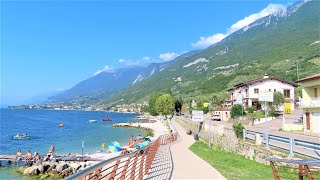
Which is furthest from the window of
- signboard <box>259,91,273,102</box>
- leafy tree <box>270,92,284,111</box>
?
signboard <box>259,91,273,102</box>

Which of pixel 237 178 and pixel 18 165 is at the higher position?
pixel 237 178

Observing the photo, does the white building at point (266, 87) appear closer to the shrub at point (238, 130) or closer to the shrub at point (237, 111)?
the shrub at point (237, 111)

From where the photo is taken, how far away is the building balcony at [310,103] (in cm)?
3199

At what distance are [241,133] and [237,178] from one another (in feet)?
35.4

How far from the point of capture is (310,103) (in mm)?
32969

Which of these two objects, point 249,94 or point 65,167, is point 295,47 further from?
point 65,167

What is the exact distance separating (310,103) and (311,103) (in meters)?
0.22

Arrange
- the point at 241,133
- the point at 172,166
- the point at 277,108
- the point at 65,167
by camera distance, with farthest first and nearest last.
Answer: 1. the point at 277,108
2. the point at 65,167
3. the point at 241,133
4. the point at 172,166

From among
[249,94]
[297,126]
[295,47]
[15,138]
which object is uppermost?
[295,47]

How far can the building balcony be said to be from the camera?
3199 centimetres

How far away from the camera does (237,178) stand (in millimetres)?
12391

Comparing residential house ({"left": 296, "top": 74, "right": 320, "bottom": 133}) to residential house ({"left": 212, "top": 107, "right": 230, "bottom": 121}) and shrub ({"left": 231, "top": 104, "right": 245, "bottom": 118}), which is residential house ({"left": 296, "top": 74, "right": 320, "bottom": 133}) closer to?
shrub ({"left": 231, "top": 104, "right": 245, "bottom": 118})

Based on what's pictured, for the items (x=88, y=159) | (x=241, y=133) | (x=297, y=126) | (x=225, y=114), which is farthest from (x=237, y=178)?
(x=225, y=114)

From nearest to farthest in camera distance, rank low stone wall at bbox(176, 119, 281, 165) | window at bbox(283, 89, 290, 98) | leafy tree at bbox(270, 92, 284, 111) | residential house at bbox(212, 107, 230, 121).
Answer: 1. low stone wall at bbox(176, 119, 281, 165)
2. leafy tree at bbox(270, 92, 284, 111)
3. residential house at bbox(212, 107, 230, 121)
4. window at bbox(283, 89, 290, 98)
